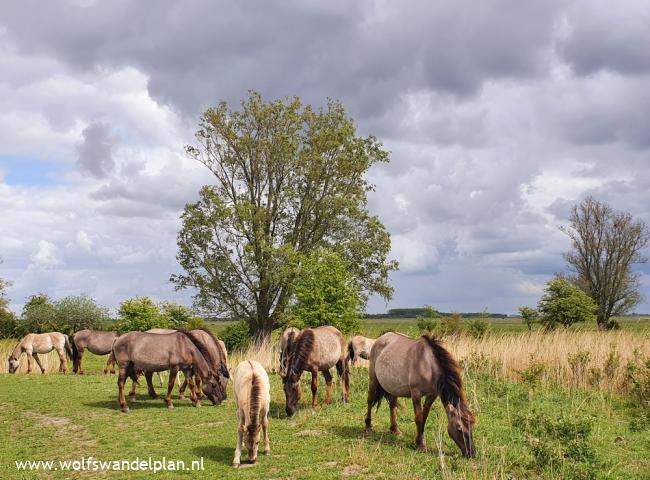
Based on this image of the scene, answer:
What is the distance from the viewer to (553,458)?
8.33 metres

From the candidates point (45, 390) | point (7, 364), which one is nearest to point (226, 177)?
point (7, 364)

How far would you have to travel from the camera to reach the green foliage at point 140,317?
31.3 m

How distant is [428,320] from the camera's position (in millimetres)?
33062

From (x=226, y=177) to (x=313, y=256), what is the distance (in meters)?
9.13

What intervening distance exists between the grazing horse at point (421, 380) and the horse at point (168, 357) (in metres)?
5.73

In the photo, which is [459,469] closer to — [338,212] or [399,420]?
[399,420]

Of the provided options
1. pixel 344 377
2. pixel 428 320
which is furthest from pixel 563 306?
pixel 344 377

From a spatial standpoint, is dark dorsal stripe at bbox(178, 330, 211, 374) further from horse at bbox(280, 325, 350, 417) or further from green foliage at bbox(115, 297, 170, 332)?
green foliage at bbox(115, 297, 170, 332)

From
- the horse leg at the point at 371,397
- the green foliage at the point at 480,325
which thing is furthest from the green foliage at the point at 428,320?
the horse leg at the point at 371,397

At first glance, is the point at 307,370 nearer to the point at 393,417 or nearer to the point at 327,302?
the point at 393,417

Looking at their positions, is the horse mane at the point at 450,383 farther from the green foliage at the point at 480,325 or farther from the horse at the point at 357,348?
the green foliage at the point at 480,325

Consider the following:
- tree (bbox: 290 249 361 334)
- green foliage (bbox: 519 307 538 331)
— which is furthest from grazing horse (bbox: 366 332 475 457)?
green foliage (bbox: 519 307 538 331)

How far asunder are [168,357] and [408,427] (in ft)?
22.0

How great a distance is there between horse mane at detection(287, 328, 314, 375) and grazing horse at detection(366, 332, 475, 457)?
2473 mm
